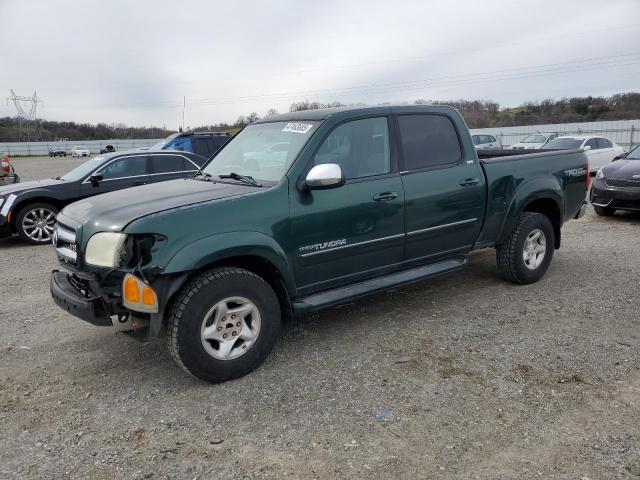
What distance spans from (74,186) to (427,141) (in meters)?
6.78

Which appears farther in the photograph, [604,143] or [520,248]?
[604,143]

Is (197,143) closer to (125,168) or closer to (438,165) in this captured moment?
(125,168)

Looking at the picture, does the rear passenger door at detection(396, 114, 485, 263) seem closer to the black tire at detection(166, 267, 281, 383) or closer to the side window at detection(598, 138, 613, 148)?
the black tire at detection(166, 267, 281, 383)

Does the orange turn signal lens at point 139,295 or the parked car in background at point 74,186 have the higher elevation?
the parked car in background at point 74,186

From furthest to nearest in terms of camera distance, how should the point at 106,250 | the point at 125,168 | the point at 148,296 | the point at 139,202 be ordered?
the point at 125,168
the point at 139,202
the point at 106,250
the point at 148,296

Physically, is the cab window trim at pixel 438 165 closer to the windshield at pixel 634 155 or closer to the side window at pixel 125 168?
the side window at pixel 125 168

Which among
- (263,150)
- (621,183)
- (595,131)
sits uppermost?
(595,131)

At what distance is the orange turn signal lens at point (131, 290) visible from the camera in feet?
10.6

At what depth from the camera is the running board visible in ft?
12.9

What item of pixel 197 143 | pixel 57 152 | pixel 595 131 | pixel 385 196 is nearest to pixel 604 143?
pixel 197 143

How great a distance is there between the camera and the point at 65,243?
152 inches

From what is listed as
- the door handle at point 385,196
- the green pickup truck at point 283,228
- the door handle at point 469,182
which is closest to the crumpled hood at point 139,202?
the green pickup truck at point 283,228

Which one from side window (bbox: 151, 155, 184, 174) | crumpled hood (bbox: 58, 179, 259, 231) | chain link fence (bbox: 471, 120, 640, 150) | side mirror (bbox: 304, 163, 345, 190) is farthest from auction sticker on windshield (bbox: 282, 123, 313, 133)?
chain link fence (bbox: 471, 120, 640, 150)

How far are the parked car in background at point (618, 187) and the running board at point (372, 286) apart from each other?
19.7ft
